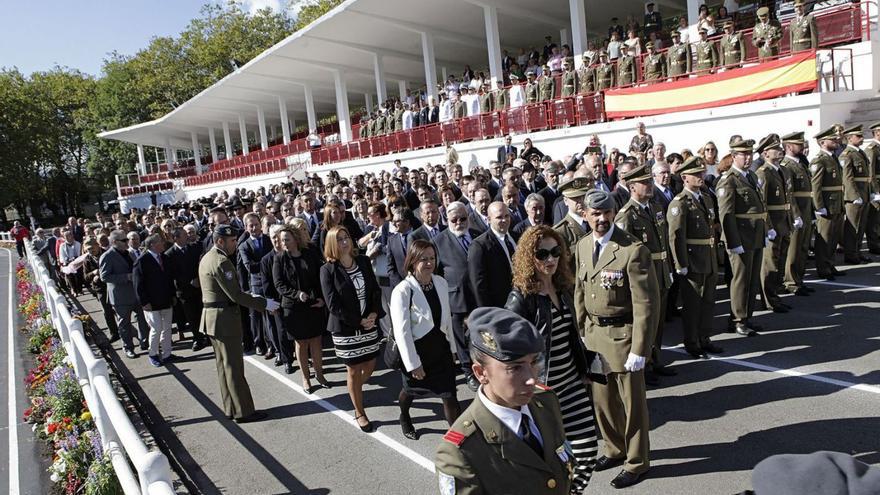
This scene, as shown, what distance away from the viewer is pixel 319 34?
27359mm

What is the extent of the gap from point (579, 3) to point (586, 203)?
728 inches

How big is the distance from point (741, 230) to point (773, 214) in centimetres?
104

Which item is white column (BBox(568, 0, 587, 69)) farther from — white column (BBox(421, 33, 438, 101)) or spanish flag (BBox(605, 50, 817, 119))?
white column (BBox(421, 33, 438, 101))

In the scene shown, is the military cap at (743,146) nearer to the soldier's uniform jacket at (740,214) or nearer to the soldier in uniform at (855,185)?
the soldier's uniform jacket at (740,214)

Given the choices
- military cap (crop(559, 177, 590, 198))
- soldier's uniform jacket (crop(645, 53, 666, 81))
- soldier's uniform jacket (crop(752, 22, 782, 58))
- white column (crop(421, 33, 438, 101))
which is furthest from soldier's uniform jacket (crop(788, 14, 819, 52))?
white column (crop(421, 33, 438, 101))

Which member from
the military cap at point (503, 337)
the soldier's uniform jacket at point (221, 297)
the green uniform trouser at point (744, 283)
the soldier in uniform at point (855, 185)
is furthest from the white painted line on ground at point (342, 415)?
the soldier in uniform at point (855, 185)

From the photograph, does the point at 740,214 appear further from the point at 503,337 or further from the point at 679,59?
the point at 679,59

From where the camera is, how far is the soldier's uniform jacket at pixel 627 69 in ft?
53.9

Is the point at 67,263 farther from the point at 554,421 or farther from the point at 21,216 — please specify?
the point at 21,216

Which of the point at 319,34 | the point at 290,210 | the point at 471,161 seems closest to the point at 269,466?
the point at 290,210

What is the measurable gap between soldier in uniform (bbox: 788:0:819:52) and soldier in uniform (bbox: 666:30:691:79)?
2325mm

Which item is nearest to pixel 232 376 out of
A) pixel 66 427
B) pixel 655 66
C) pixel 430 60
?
pixel 66 427

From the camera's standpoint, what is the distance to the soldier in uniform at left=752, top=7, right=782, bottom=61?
13.7m

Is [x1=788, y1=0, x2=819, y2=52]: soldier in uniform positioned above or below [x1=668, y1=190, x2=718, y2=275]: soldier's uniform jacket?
above
